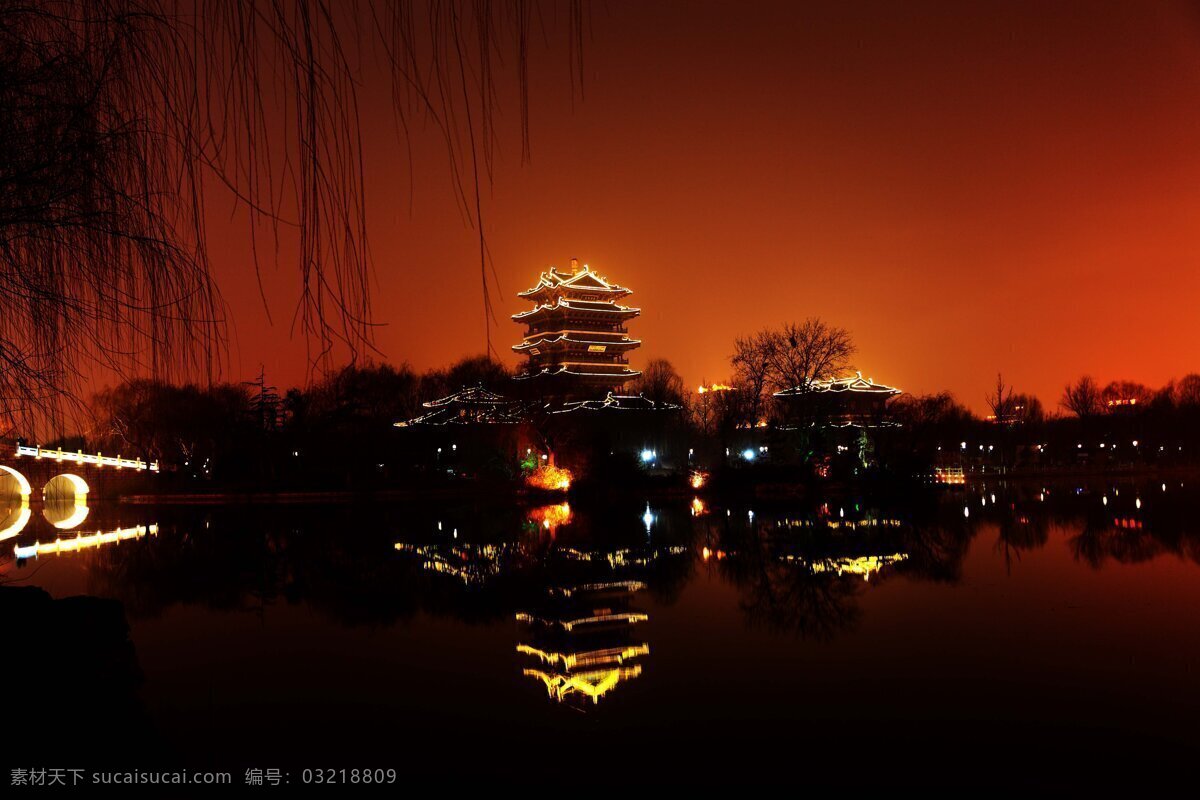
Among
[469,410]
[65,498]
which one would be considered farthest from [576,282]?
[65,498]

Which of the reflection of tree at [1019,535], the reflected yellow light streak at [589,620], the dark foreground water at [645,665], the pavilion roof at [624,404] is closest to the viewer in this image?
the dark foreground water at [645,665]

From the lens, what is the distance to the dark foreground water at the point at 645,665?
4.89 m

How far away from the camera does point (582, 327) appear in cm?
5141

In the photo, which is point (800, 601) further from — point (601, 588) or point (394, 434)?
point (394, 434)

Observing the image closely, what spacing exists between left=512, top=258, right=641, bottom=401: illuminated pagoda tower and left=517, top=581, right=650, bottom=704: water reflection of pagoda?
37.9m

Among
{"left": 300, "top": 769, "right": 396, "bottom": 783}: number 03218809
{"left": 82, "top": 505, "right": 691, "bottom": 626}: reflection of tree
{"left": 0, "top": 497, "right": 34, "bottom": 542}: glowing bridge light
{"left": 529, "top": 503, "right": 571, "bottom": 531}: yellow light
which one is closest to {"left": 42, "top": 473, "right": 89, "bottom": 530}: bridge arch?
{"left": 0, "top": 497, "right": 34, "bottom": 542}: glowing bridge light

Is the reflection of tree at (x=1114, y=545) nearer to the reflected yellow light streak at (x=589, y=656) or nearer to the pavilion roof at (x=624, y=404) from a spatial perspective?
the reflected yellow light streak at (x=589, y=656)

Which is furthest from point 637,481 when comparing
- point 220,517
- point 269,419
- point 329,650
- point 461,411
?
point 329,650

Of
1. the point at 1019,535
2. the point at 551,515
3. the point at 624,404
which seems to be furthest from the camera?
the point at 624,404

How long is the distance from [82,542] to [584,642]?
15283mm

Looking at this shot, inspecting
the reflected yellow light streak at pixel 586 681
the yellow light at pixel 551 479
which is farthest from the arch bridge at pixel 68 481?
the reflected yellow light streak at pixel 586 681

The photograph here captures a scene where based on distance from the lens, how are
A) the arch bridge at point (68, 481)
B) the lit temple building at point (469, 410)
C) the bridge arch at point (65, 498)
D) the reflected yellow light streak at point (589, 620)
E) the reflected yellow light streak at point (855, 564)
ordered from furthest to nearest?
the lit temple building at point (469, 410), the arch bridge at point (68, 481), the bridge arch at point (65, 498), the reflected yellow light streak at point (855, 564), the reflected yellow light streak at point (589, 620)

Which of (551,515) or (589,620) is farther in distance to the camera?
(551,515)

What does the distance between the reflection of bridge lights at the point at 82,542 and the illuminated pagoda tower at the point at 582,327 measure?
2820 centimetres
